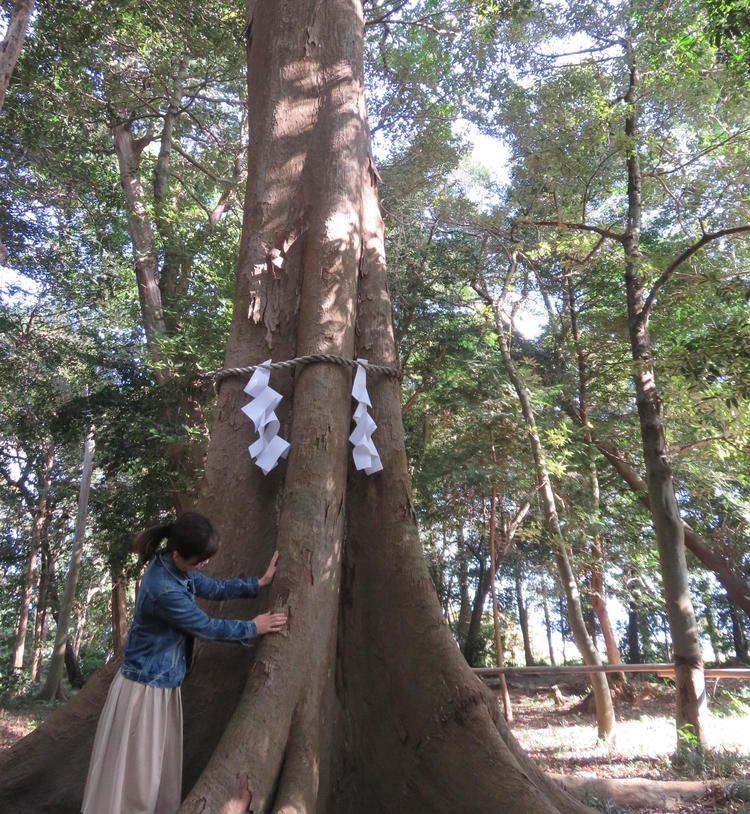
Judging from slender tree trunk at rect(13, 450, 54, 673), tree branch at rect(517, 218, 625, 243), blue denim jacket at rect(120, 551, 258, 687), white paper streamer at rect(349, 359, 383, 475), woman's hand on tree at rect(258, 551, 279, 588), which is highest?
tree branch at rect(517, 218, 625, 243)

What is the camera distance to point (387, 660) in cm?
246

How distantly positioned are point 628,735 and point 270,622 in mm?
8213

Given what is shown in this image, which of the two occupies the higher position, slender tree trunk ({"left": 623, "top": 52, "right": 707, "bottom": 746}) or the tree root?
slender tree trunk ({"left": 623, "top": 52, "right": 707, "bottom": 746})

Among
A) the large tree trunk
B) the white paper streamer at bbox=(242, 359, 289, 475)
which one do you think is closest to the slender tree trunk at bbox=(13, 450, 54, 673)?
the large tree trunk

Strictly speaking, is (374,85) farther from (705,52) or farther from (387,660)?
(387,660)

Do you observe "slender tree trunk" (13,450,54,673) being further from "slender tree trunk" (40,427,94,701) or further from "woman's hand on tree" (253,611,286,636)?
"woman's hand on tree" (253,611,286,636)

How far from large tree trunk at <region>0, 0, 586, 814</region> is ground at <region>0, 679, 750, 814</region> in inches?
44.1

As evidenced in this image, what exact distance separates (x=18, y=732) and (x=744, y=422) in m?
9.55

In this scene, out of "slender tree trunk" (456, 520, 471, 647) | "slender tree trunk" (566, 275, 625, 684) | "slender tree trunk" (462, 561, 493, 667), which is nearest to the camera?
"slender tree trunk" (566, 275, 625, 684)

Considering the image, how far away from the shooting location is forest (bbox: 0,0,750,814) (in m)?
2.32

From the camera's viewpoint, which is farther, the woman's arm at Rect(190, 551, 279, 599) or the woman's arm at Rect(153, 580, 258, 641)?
the woman's arm at Rect(190, 551, 279, 599)

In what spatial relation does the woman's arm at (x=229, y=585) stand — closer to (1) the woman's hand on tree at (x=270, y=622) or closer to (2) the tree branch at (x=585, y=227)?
(1) the woman's hand on tree at (x=270, y=622)

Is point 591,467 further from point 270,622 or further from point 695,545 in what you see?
point 270,622

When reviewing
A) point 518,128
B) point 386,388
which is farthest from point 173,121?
point 386,388
